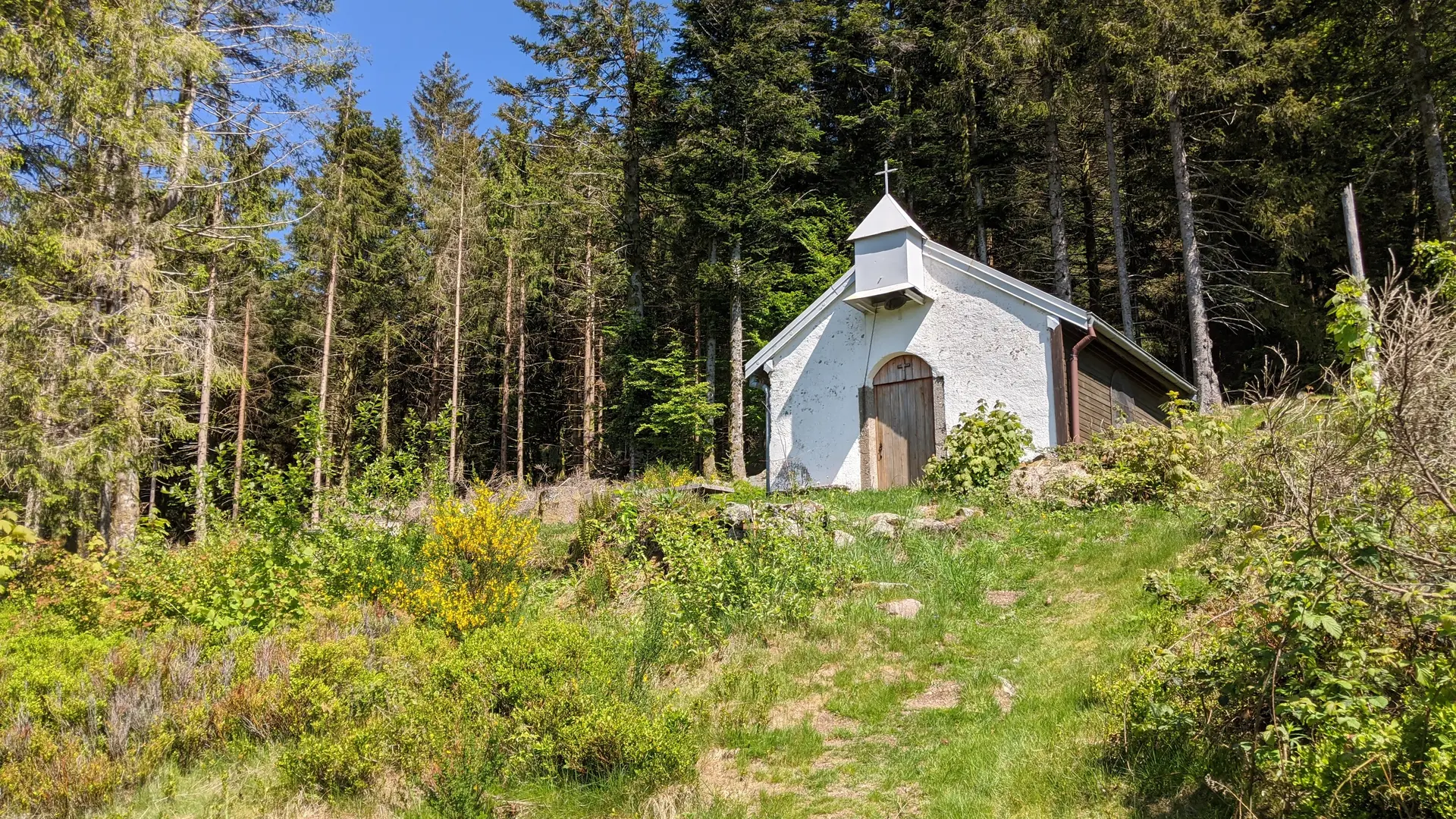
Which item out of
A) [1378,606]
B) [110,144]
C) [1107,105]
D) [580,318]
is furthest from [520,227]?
[1378,606]

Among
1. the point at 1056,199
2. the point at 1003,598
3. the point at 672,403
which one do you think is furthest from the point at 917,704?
the point at 1056,199

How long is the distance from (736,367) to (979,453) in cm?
963

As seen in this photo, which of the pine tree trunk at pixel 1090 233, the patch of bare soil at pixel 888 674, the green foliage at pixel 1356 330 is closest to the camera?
the green foliage at pixel 1356 330

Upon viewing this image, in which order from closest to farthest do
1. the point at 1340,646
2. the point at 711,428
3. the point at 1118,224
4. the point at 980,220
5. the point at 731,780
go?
1. the point at 1340,646
2. the point at 731,780
3. the point at 1118,224
4. the point at 711,428
5. the point at 980,220

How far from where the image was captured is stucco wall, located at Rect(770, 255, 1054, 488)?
13383 mm

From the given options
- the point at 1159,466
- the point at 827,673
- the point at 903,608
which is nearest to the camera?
the point at 827,673

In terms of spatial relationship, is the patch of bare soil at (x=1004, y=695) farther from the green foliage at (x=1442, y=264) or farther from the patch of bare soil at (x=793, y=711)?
the green foliage at (x=1442, y=264)

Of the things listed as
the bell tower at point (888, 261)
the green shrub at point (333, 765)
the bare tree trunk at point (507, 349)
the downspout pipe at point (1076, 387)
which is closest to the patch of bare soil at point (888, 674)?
the green shrub at point (333, 765)

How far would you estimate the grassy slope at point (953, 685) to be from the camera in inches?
174

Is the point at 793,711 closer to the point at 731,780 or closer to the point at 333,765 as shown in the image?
the point at 731,780

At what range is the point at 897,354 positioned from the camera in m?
14.7

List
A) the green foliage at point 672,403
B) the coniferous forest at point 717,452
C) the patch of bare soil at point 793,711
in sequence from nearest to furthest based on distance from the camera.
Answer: the coniferous forest at point 717,452, the patch of bare soil at point 793,711, the green foliage at point 672,403

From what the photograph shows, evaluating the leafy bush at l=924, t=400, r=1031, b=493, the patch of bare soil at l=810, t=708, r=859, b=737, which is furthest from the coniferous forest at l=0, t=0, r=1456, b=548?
the patch of bare soil at l=810, t=708, r=859, b=737

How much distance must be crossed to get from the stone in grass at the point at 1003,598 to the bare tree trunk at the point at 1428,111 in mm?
15125
